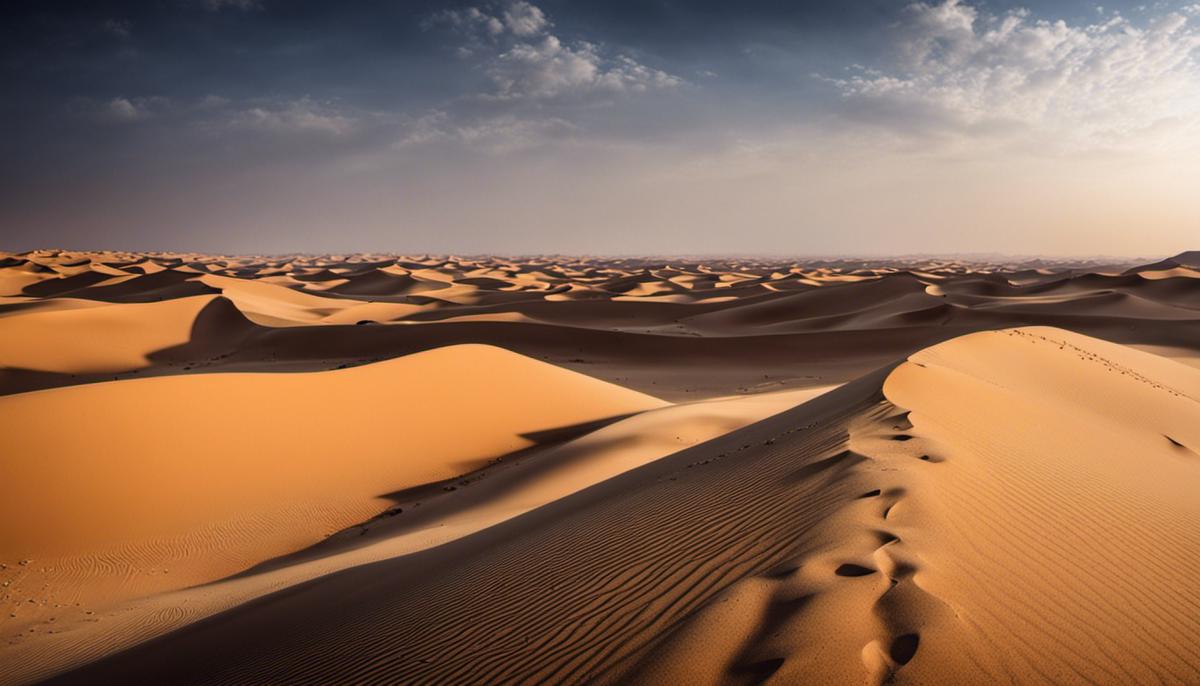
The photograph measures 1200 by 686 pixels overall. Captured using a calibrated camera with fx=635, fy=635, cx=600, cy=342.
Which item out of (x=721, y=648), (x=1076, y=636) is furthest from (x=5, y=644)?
(x=1076, y=636)

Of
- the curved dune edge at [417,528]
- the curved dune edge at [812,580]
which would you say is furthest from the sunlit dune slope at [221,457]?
the curved dune edge at [812,580]

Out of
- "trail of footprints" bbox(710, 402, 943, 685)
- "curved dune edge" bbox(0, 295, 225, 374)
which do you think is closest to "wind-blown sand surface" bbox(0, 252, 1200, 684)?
"trail of footprints" bbox(710, 402, 943, 685)

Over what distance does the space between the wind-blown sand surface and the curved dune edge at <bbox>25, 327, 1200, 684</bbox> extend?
0.02 m

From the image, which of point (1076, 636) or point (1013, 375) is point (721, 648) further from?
point (1013, 375)

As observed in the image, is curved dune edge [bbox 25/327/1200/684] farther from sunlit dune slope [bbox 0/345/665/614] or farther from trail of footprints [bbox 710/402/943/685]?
sunlit dune slope [bbox 0/345/665/614]

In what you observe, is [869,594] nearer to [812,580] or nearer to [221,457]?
[812,580]

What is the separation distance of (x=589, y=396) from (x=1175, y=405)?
10539 millimetres

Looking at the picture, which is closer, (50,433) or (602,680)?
(602,680)

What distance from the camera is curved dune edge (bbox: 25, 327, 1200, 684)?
2.68 metres

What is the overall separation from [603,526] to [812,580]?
2.25 metres

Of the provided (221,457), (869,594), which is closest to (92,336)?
(221,457)

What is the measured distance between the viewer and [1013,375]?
10078 mm

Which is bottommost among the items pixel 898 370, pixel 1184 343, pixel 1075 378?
pixel 1184 343

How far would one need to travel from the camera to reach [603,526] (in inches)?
199
